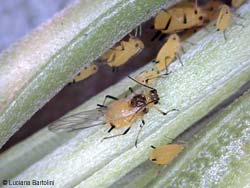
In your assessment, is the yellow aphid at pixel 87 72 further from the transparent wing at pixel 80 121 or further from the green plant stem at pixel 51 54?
the green plant stem at pixel 51 54

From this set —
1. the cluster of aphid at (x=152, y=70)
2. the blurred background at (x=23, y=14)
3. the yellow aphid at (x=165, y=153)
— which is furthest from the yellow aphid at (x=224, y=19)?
the blurred background at (x=23, y=14)

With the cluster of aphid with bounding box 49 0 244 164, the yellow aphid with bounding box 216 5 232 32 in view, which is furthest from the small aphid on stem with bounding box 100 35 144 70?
the yellow aphid with bounding box 216 5 232 32

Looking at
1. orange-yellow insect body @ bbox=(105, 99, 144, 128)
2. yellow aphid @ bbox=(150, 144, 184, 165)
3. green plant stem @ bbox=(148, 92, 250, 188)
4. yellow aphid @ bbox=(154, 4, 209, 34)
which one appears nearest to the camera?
green plant stem @ bbox=(148, 92, 250, 188)

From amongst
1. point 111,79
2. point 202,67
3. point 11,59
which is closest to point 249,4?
point 202,67

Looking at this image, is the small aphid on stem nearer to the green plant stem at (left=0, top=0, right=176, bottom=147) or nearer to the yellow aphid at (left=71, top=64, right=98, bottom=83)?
the yellow aphid at (left=71, top=64, right=98, bottom=83)

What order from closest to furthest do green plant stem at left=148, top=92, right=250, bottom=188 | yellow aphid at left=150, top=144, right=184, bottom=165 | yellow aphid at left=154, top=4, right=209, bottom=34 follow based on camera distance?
green plant stem at left=148, top=92, right=250, bottom=188 < yellow aphid at left=150, top=144, right=184, bottom=165 < yellow aphid at left=154, top=4, right=209, bottom=34

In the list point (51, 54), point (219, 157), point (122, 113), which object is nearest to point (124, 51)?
point (122, 113)

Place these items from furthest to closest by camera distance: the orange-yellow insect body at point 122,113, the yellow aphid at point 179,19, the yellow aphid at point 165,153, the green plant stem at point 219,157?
1. the yellow aphid at point 179,19
2. the orange-yellow insect body at point 122,113
3. the yellow aphid at point 165,153
4. the green plant stem at point 219,157

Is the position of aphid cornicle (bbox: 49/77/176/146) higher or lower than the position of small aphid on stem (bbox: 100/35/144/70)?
lower
